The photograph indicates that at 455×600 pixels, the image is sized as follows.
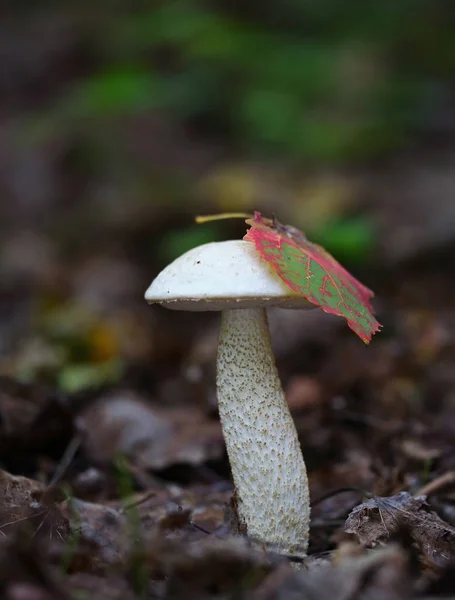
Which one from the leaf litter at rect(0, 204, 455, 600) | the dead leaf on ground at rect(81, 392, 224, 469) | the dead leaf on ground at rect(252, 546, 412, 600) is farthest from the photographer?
the dead leaf on ground at rect(81, 392, 224, 469)

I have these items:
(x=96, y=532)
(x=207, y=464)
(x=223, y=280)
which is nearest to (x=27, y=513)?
(x=96, y=532)

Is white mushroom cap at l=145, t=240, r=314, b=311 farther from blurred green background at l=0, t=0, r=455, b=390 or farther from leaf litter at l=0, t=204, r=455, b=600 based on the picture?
blurred green background at l=0, t=0, r=455, b=390

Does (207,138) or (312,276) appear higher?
(207,138)

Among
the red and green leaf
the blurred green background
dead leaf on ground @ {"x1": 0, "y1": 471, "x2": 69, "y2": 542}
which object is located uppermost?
the blurred green background

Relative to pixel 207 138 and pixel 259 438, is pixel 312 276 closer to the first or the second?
pixel 259 438

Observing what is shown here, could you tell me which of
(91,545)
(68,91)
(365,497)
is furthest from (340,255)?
(68,91)

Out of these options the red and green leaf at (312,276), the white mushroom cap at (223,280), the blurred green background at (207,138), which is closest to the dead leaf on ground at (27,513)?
the white mushroom cap at (223,280)

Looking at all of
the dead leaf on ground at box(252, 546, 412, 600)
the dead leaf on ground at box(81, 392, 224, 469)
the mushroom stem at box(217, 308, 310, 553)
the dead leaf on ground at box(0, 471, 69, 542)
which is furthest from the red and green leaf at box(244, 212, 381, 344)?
the dead leaf on ground at box(81, 392, 224, 469)
